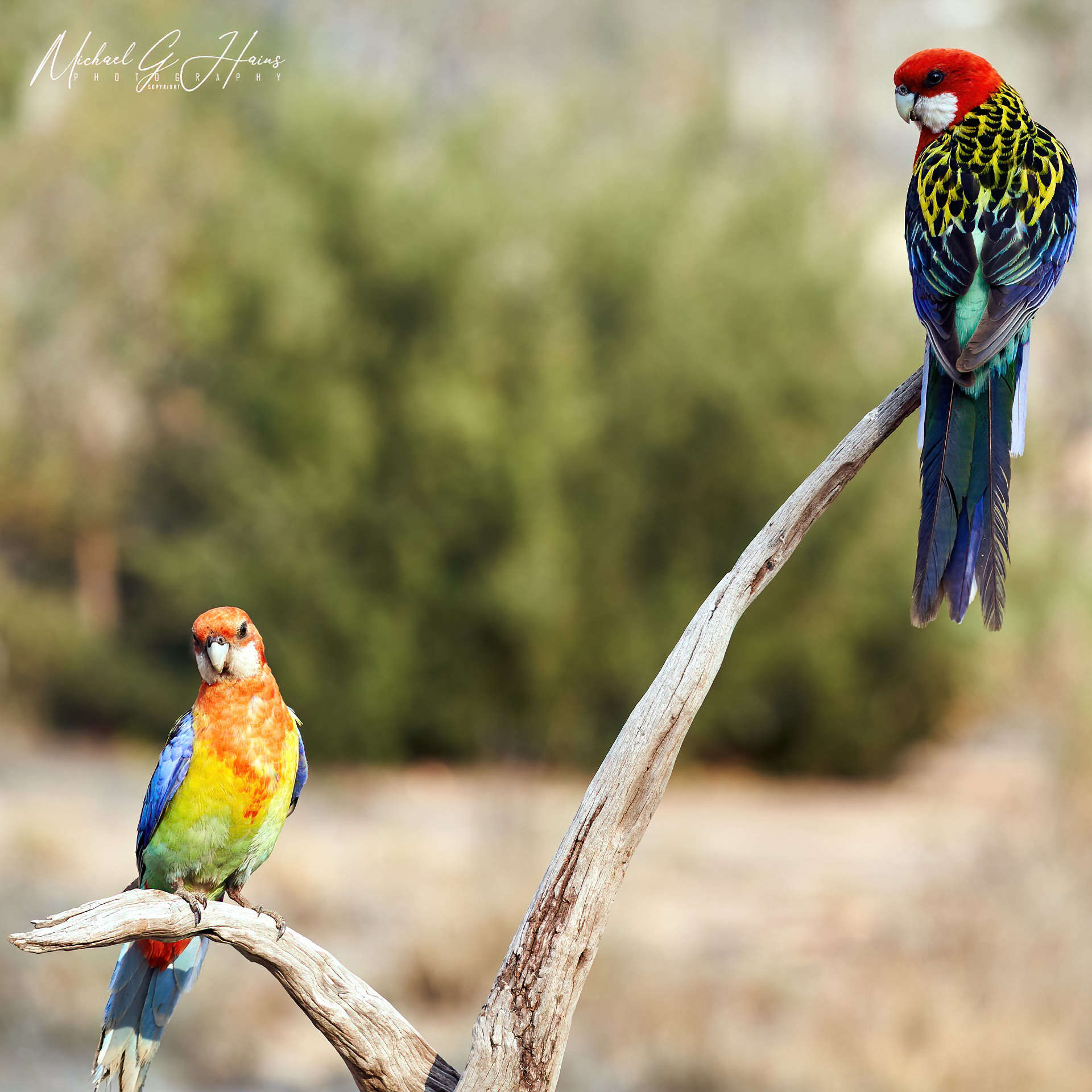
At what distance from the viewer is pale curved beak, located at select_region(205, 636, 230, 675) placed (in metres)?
1.44

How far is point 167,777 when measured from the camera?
5.32 feet

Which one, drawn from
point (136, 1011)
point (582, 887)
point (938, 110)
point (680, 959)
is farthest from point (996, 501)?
point (680, 959)

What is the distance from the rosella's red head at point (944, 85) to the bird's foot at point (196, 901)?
1.56 metres

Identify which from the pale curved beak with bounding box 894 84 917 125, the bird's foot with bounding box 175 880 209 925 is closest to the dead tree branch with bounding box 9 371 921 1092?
the bird's foot with bounding box 175 880 209 925

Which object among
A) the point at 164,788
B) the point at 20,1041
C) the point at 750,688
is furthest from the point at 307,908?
the point at 164,788

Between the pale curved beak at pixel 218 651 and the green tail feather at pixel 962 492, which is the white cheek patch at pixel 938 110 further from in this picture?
the pale curved beak at pixel 218 651

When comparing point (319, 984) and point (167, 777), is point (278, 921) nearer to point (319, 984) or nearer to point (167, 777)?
point (319, 984)

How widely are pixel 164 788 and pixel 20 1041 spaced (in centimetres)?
767

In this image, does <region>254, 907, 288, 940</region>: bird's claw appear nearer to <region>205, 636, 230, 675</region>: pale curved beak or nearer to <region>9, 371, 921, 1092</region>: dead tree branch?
<region>9, 371, 921, 1092</region>: dead tree branch

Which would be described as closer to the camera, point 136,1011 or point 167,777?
point 136,1011

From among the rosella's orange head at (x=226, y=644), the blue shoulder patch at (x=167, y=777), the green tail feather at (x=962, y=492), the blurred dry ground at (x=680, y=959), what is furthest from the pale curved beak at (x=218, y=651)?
the blurred dry ground at (x=680, y=959)

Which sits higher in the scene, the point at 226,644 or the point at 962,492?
the point at 962,492

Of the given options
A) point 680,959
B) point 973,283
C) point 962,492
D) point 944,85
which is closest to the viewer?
point 962,492

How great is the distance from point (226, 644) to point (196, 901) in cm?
30
